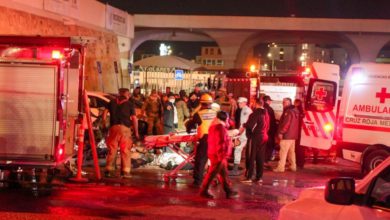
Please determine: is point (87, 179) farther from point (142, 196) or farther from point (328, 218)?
point (328, 218)

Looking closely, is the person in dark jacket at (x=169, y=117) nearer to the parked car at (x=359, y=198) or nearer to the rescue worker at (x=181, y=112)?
the rescue worker at (x=181, y=112)

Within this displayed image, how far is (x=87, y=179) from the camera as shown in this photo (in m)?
11.6

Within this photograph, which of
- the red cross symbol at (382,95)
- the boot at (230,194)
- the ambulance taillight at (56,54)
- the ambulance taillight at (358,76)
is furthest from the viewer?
the ambulance taillight at (358,76)

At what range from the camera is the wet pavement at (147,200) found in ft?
29.4

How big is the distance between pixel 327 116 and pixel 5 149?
8151 millimetres

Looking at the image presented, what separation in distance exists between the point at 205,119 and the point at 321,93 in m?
4.52

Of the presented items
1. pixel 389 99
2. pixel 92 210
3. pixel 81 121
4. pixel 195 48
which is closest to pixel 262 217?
pixel 92 210

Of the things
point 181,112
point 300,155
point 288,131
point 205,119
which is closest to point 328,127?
point 300,155

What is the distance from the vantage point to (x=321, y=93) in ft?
48.4

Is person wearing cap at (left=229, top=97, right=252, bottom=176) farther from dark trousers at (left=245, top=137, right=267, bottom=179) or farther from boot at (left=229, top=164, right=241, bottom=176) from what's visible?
dark trousers at (left=245, top=137, right=267, bottom=179)

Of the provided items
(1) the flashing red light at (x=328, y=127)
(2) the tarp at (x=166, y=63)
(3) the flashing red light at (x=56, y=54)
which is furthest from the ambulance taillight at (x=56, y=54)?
(2) the tarp at (x=166, y=63)

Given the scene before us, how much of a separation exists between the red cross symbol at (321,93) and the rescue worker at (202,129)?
4344 mm

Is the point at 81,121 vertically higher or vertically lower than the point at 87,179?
higher

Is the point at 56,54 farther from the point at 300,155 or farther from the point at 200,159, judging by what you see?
the point at 300,155
